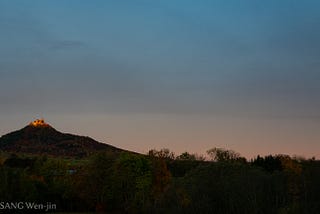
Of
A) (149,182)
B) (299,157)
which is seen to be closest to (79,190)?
(149,182)

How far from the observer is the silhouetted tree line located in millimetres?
70125

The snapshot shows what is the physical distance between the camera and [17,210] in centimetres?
8625

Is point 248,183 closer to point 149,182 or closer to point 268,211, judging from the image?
point 268,211

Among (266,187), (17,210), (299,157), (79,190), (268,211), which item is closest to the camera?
(268,211)

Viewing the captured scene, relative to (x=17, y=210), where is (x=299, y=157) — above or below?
above

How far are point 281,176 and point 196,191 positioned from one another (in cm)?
1413

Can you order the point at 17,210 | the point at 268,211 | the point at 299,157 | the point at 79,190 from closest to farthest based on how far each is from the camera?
the point at 268,211, the point at 17,210, the point at 79,190, the point at 299,157

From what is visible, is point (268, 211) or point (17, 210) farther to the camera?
point (17, 210)

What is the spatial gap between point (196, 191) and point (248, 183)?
307 inches

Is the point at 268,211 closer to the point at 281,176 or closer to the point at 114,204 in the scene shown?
the point at 281,176

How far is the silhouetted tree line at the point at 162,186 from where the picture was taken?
70125 millimetres

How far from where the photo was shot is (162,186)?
96.9 m

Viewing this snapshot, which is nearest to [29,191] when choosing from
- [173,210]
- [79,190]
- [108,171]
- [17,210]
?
[17,210]

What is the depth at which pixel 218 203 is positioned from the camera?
7362cm
